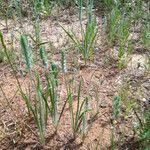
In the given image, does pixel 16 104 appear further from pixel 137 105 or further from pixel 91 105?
pixel 137 105

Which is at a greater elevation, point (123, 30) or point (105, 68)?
point (123, 30)

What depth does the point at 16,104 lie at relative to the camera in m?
2.71

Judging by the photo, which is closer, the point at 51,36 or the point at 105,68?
the point at 105,68

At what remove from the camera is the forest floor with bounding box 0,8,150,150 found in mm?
2441

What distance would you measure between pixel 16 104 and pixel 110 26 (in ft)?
3.59

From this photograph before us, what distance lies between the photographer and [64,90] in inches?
112

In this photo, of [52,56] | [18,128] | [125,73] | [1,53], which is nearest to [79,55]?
[52,56]

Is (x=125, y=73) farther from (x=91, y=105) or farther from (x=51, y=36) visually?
(x=51, y=36)

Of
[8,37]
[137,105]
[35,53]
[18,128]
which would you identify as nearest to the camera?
[18,128]

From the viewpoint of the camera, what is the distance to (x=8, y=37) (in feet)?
11.4

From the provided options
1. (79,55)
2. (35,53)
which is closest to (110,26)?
(79,55)

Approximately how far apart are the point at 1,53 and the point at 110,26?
0.92m

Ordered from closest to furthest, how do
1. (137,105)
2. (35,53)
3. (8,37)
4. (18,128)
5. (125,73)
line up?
(18,128)
(137,105)
(125,73)
(35,53)
(8,37)

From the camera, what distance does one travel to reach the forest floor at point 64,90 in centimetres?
244
